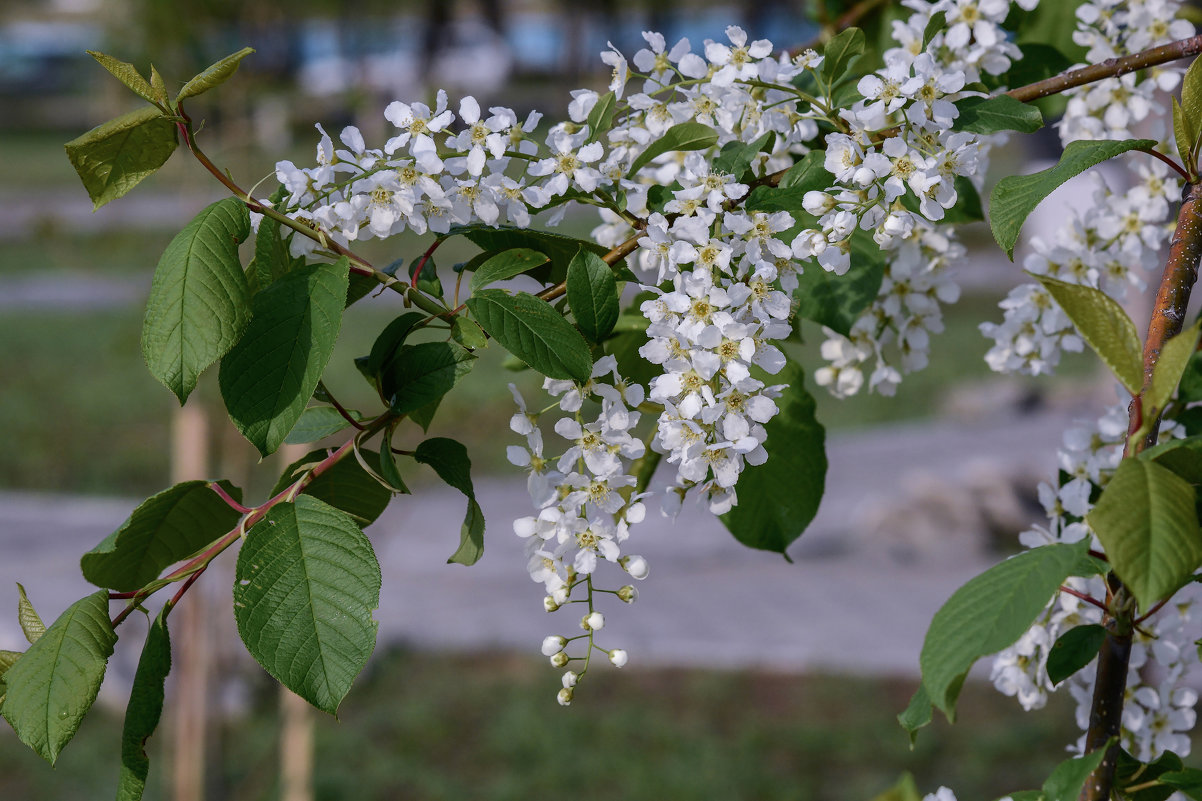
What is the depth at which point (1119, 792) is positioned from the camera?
31.1 inches

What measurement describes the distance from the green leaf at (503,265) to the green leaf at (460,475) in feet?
0.37

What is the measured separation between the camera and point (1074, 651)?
0.78 meters

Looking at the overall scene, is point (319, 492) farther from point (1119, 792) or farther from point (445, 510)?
point (445, 510)

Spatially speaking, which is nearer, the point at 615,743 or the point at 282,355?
the point at 282,355

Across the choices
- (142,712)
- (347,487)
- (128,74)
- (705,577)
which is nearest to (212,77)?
(128,74)

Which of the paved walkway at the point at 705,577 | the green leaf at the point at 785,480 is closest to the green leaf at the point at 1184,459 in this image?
the green leaf at the point at 785,480

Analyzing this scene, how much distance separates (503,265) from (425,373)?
10 cm

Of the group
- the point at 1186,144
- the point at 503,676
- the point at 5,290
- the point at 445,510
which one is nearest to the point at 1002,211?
the point at 1186,144

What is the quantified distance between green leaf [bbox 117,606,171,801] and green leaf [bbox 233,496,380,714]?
7 cm

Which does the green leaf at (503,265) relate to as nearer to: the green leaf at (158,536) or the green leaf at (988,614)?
the green leaf at (158,536)

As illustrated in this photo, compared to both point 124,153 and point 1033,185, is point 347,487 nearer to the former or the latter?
point 124,153

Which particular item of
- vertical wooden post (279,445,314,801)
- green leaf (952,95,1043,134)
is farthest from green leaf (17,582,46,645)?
vertical wooden post (279,445,314,801)

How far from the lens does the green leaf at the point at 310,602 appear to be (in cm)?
65

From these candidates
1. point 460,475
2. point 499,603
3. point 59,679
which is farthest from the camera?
point 499,603
